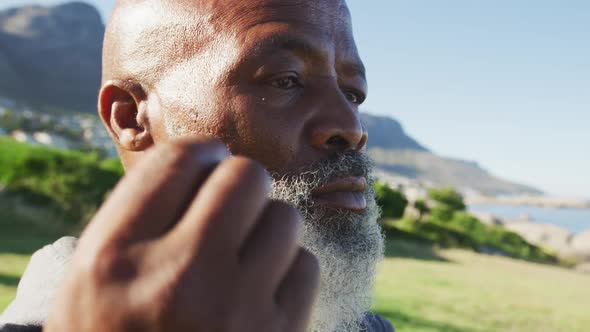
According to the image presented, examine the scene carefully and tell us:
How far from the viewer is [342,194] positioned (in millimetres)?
1589

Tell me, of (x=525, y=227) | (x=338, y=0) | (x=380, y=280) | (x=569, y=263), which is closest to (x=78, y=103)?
(x=525, y=227)

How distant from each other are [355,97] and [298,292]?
136 cm

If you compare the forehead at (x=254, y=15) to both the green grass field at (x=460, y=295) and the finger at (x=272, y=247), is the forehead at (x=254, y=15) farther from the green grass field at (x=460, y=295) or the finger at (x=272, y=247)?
the green grass field at (x=460, y=295)

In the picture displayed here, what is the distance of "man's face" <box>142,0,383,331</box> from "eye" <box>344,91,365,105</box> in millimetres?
223

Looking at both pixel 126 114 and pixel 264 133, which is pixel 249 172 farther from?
pixel 126 114

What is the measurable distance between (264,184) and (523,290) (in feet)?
46.7

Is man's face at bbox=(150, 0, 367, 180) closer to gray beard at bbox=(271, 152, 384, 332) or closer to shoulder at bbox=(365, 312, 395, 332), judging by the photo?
gray beard at bbox=(271, 152, 384, 332)

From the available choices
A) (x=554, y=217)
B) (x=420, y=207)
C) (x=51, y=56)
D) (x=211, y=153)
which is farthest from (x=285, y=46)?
(x=51, y=56)

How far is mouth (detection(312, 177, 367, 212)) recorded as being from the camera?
153cm

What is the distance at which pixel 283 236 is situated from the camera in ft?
2.07

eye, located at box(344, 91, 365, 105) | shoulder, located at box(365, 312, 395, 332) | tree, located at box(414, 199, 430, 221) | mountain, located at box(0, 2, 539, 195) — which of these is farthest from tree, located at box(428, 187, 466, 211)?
mountain, located at box(0, 2, 539, 195)

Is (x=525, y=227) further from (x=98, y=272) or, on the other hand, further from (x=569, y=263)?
(x=98, y=272)

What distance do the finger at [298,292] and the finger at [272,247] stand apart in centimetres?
2

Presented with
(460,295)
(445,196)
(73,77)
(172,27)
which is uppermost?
(172,27)
